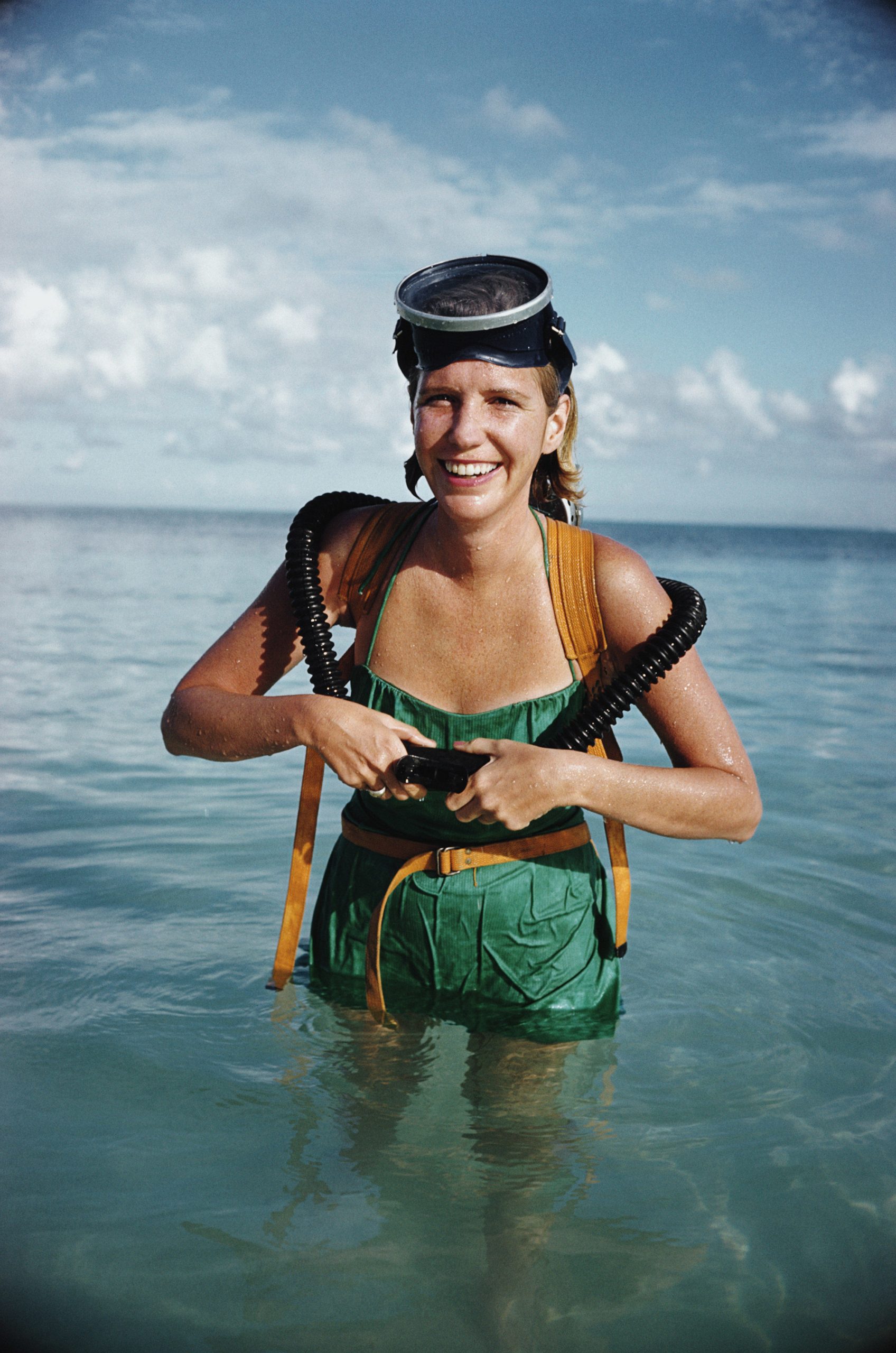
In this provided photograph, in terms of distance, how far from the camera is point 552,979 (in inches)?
106

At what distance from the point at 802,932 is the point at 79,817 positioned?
339cm

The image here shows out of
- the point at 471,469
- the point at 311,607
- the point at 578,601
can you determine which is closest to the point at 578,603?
the point at 578,601

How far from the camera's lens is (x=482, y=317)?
7.88 ft

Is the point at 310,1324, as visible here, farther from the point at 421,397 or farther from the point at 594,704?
the point at 421,397

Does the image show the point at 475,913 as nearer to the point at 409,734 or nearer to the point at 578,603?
the point at 409,734

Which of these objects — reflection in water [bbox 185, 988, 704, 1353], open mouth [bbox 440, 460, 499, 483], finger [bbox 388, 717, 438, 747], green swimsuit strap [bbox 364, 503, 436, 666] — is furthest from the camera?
green swimsuit strap [bbox 364, 503, 436, 666]

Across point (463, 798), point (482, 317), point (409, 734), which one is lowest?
point (463, 798)

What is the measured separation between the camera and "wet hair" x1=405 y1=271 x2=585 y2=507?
2.46 meters

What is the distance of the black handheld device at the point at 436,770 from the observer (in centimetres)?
229

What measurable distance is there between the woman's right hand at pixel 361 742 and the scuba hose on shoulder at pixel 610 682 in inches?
1.9

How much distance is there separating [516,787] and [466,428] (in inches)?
31.1

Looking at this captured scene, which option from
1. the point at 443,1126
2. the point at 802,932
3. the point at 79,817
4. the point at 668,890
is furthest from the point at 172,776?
the point at 443,1126

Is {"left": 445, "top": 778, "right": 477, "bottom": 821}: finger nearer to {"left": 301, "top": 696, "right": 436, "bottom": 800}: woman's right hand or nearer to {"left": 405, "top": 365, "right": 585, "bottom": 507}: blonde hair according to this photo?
{"left": 301, "top": 696, "right": 436, "bottom": 800}: woman's right hand

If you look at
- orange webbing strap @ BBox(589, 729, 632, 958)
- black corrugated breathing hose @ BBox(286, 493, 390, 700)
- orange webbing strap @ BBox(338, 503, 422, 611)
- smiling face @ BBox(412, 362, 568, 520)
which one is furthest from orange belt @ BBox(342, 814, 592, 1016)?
smiling face @ BBox(412, 362, 568, 520)
